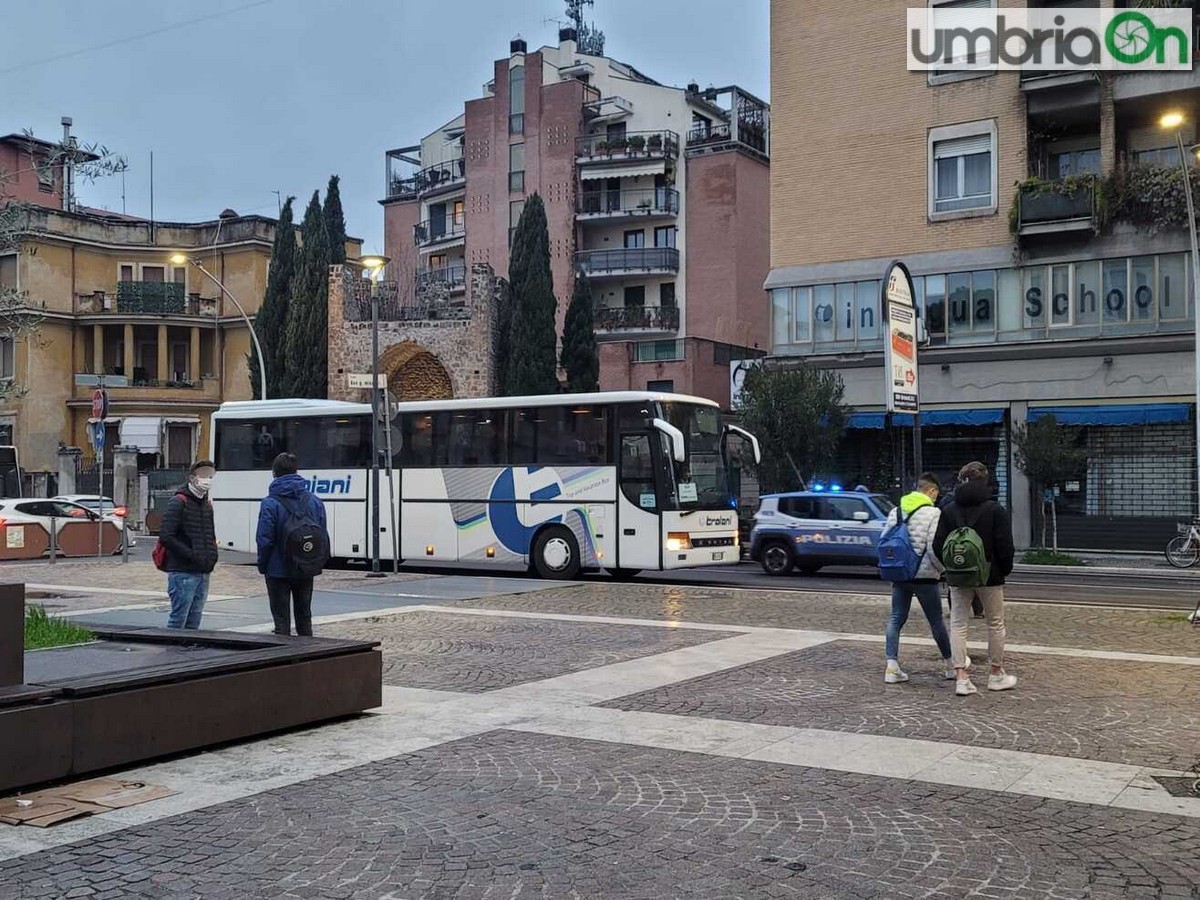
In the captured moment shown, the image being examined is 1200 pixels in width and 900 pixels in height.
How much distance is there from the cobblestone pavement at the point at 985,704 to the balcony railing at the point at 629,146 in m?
45.3

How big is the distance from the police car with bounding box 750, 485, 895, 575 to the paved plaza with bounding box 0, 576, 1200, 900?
10.5 metres

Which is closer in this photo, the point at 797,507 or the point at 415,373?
the point at 797,507

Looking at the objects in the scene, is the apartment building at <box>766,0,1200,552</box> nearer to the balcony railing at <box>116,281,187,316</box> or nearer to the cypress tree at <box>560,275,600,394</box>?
the cypress tree at <box>560,275,600,394</box>

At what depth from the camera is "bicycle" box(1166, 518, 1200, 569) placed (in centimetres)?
2489

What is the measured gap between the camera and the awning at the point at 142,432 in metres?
53.2

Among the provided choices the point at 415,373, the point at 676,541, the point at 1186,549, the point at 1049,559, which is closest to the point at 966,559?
the point at 676,541

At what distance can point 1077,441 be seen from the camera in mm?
30219

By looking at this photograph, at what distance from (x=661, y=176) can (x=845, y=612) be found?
42.3 meters

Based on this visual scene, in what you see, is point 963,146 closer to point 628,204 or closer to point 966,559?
point 628,204

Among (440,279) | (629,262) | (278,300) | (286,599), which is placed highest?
(629,262)

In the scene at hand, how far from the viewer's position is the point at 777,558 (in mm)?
22781

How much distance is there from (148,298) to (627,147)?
23366mm

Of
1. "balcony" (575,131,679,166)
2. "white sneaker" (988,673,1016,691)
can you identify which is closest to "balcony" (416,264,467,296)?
"balcony" (575,131,679,166)

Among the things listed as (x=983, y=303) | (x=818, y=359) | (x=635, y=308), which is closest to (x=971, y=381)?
(x=983, y=303)
